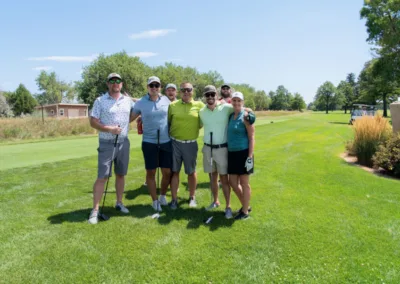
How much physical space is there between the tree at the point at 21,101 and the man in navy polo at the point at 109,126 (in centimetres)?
6560

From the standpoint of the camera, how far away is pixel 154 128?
5188 mm

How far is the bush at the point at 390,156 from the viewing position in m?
7.81

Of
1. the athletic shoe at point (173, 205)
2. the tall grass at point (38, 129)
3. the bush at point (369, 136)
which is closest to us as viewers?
the athletic shoe at point (173, 205)

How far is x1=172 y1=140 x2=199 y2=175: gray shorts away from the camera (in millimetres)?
5316

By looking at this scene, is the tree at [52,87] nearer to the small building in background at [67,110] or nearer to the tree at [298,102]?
the small building in background at [67,110]

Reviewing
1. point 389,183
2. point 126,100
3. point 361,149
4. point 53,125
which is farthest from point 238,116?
point 53,125

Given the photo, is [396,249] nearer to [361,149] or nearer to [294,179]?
[294,179]

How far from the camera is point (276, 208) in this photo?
17.9 ft

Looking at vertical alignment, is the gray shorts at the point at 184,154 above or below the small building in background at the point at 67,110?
below

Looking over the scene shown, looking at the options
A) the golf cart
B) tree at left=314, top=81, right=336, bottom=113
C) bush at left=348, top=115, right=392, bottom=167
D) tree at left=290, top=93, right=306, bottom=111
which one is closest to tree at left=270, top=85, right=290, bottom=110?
tree at left=290, top=93, right=306, bottom=111

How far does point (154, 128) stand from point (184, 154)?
0.67 m

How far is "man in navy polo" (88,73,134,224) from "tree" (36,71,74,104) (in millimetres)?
91817

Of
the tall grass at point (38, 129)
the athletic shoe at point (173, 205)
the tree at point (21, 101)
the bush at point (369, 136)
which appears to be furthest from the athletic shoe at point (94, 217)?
the tree at point (21, 101)

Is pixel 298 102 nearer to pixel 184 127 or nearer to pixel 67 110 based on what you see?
pixel 67 110
